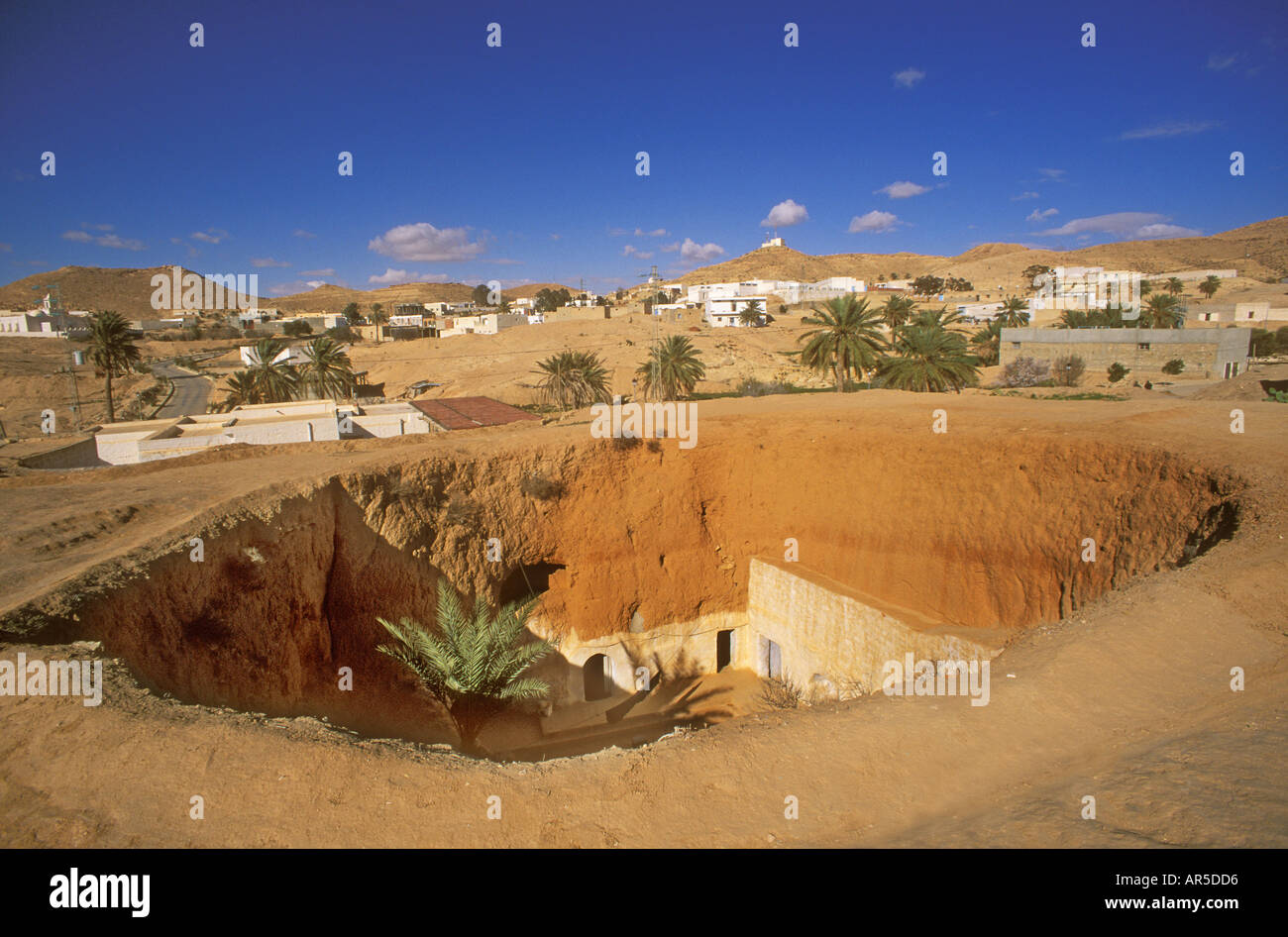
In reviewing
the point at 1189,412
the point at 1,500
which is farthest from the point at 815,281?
the point at 1,500

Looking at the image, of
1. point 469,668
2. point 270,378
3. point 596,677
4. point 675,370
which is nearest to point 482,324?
point 270,378

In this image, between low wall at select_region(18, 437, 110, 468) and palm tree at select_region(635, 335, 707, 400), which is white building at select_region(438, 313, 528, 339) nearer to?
palm tree at select_region(635, 335, 707, 400)

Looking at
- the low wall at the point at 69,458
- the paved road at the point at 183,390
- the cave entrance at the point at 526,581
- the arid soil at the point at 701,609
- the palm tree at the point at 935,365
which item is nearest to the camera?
the arid soil at the point at 701,609

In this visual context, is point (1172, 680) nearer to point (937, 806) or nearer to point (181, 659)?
point (937, 806)

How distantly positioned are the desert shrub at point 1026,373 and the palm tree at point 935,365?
11.1 m

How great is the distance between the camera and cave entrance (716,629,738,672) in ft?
59.4

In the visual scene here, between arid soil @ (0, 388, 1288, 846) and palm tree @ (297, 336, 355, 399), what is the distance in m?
18.5

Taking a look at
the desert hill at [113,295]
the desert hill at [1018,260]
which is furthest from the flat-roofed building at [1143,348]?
the desert hill at [113,295]

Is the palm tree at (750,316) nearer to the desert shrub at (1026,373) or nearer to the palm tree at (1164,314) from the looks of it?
the desert shrub at (1026,373)

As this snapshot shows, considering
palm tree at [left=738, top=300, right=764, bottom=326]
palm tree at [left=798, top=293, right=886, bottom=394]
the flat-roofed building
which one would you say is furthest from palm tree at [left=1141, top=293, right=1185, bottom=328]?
palm tree at [left=738, top=300, right=764, bottom=326]

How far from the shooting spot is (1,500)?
1212 centimetres

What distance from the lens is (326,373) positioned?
3334 cm

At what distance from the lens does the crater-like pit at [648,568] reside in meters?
9.86
